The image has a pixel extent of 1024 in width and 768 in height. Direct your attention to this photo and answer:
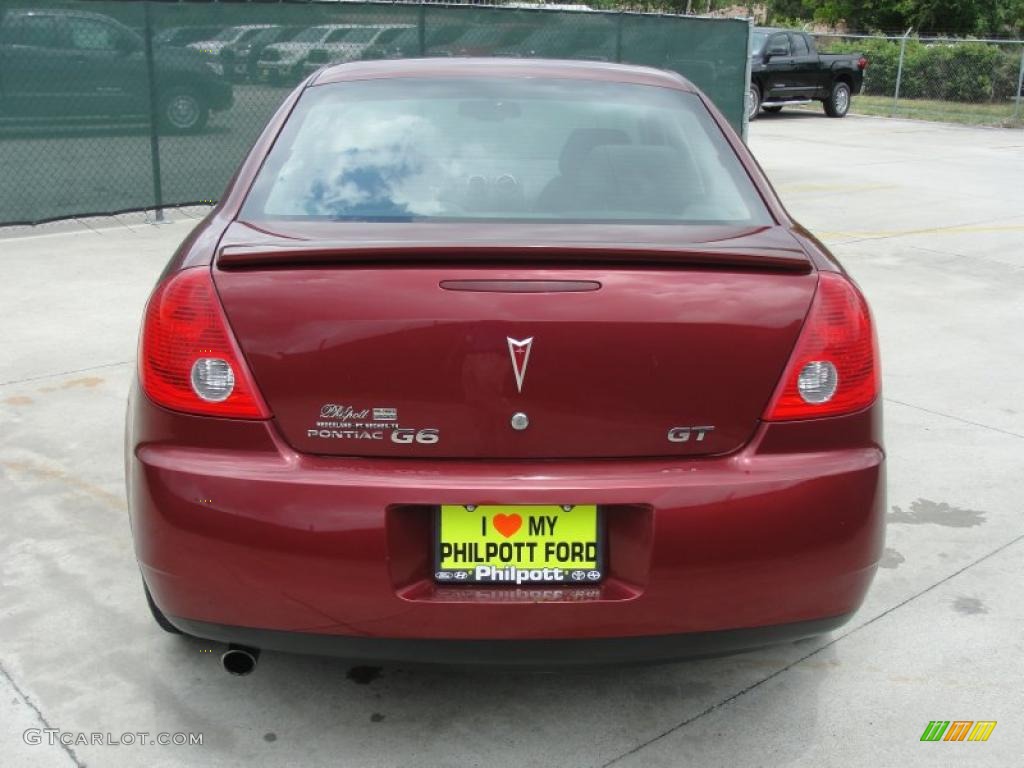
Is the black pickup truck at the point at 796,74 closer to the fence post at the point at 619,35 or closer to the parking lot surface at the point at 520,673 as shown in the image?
the fence post at the point at 619,35

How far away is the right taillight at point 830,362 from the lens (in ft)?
8.23

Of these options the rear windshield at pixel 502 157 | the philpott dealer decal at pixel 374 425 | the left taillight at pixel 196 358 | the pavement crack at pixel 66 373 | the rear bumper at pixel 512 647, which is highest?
the rear windshield at pixel 502 157

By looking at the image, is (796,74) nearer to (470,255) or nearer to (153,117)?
→ (153,117)

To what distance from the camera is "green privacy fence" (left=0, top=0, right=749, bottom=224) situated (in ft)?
29.3

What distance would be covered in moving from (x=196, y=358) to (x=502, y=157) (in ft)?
3.58

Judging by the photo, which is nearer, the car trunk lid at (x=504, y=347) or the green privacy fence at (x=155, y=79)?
the car trunk lid at (x=504, y=347)

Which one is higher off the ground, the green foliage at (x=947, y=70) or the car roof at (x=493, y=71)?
the car roof at (x=493, y=71)

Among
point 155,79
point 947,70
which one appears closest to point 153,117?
point 155,79

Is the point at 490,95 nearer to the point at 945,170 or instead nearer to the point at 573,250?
the point at 573,250

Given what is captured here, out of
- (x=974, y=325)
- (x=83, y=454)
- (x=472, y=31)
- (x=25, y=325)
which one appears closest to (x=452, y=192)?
(x=83, y=454)

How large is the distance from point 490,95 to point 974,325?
4.65 meters

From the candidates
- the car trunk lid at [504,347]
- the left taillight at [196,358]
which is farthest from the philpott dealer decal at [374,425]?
the left taillight at [196,358]

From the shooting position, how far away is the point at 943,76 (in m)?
28.1

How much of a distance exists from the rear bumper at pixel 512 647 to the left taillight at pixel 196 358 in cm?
49
